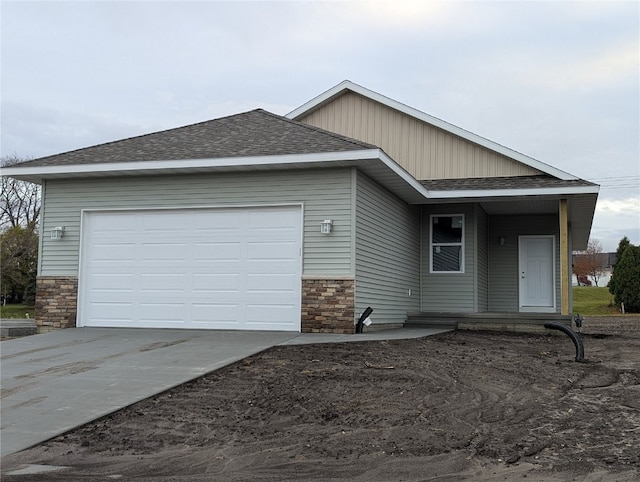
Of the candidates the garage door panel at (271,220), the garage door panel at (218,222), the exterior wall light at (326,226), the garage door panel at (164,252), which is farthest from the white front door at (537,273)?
the garage door panel at (164,252)

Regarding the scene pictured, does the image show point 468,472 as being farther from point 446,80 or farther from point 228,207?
point 446,80

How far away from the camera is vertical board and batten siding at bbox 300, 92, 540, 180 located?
611 inches

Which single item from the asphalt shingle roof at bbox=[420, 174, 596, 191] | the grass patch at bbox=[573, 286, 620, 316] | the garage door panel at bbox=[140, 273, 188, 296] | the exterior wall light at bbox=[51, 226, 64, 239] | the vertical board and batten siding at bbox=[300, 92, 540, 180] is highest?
the vertical board and batten siding at bbox=[300, 92, 540, 180]

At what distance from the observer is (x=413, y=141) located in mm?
16062

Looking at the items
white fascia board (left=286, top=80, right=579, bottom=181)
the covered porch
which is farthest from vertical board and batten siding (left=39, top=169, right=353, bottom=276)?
white fascia board (left=286, top=80, right=579, bottom=181)

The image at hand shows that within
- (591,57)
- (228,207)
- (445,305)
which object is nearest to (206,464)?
(228,207)

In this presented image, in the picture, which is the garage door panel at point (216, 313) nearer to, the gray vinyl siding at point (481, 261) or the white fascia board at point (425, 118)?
the gray vinyl siding at point (481, 261)

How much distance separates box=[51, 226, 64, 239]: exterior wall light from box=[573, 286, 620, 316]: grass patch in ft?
75.9

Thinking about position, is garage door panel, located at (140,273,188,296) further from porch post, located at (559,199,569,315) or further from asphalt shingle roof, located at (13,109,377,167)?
porch post, located at (559,199,569,315)

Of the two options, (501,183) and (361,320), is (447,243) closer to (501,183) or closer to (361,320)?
(501,183)

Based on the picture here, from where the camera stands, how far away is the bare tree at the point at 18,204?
34812mm

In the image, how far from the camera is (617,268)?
28625 millimetres

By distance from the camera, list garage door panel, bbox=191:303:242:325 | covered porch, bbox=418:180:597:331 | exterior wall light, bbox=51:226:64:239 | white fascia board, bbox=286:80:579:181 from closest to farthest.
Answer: garage door panel, bbox=191:303:242:325 → exterior wall light, bbox=51:226:64:239 → covered porch, bbox=418:180:597:331 → white fascia board, bbox=286:80:579:181

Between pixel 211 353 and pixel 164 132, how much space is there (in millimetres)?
A: 6442
